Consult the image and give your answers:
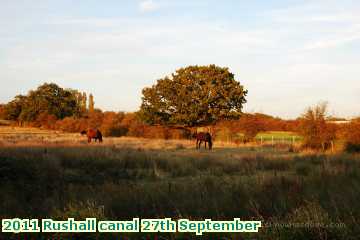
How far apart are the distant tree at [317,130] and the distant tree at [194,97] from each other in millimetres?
19622

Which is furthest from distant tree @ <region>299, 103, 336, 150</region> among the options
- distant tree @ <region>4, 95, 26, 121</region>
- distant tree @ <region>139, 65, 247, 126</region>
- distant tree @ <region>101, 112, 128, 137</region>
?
distant tree @ <region>4, 95, 26, 121</region>

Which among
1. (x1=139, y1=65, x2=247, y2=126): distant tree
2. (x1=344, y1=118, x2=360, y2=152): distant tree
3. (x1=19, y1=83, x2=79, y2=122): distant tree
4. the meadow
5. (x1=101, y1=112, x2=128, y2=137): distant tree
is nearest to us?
the meadow

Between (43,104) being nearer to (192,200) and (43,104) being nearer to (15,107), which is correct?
(15,107)

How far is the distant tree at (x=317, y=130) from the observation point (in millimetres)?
33781

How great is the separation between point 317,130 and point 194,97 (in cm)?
2153

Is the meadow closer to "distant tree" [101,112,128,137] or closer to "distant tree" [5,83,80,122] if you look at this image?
"distant tree" [101,112,128,137]

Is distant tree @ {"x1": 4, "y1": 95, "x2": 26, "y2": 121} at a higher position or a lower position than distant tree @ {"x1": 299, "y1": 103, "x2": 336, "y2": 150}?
higher

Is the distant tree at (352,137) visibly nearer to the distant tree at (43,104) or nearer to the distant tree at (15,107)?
the distant tree at (43,104)

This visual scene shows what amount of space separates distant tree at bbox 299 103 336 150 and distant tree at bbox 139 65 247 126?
1962cm

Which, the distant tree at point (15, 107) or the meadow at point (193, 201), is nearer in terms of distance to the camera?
the meadow at point (193, 201)

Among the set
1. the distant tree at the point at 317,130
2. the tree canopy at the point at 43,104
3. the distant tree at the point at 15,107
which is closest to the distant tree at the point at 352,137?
the distant tree at the point at 317,130

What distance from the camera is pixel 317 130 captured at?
112 feet

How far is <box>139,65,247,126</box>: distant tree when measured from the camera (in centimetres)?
5328

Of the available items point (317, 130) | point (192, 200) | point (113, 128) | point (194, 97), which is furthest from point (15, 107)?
point (192, 200)
